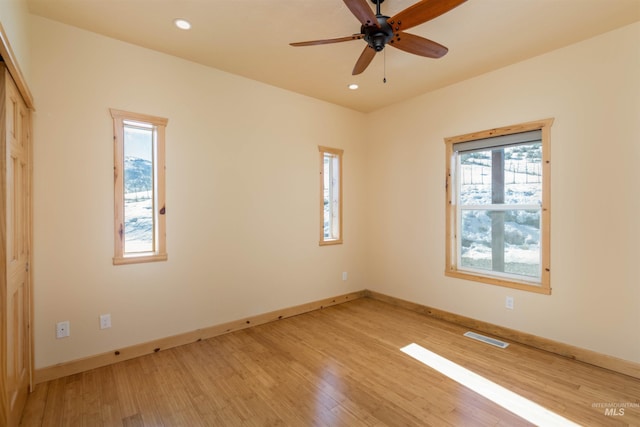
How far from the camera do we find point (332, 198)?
476 cm

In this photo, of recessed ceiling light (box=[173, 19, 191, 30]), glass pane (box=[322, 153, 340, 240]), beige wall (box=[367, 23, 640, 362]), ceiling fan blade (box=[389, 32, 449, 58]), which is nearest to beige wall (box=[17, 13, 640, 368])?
beige wall (box=[367, 23, 640, 362])

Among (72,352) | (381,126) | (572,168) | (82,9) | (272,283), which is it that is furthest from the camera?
(381,126)

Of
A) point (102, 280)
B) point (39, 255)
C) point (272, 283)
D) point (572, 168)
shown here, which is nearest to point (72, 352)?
point (102, 280)

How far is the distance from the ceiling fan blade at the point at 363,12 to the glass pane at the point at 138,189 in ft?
7.53

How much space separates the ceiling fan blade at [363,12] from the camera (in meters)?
1.84

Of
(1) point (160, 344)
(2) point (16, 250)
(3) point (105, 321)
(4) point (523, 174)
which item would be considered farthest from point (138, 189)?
(4) point (523, 174)

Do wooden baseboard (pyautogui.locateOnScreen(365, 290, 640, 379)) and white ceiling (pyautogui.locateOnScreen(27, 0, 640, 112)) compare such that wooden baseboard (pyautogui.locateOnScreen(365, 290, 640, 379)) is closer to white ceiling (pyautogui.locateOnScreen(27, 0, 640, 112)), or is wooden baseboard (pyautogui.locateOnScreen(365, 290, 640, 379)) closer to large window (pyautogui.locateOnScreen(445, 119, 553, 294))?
large window (pyautogui.locateOnScreen(445, 119, 553, 294))

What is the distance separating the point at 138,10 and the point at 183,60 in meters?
0.79

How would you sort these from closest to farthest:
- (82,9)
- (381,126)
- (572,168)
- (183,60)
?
(82,9), (572,168), (183,60), (381,126)

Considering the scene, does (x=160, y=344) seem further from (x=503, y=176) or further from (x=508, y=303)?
(x=503, y=176)

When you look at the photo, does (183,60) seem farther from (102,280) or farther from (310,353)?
(310,353)

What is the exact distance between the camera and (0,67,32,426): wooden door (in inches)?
70.7

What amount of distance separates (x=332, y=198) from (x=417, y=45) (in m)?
2.69

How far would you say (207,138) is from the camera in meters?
3.41
